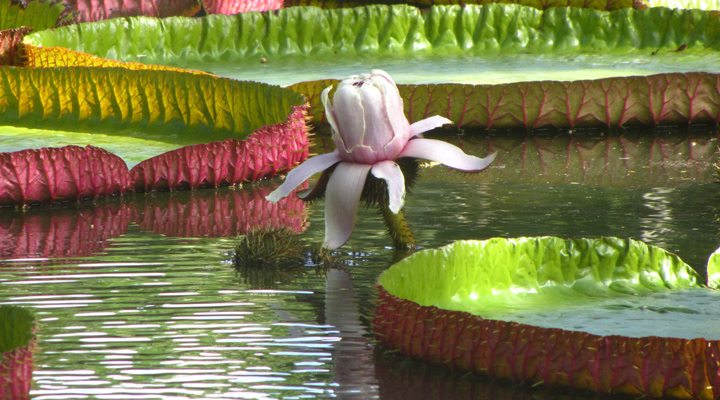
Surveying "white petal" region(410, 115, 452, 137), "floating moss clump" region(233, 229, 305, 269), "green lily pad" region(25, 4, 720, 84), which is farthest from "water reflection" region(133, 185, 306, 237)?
"green lily pad" region(25, 4, 720, 84)

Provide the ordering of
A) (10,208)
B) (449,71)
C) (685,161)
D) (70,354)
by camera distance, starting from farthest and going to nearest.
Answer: (449,71), (685,161), (10,208), (70,354)

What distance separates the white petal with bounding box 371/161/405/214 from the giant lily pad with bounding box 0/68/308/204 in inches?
63.1

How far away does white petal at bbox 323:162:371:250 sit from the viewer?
3.63 meters

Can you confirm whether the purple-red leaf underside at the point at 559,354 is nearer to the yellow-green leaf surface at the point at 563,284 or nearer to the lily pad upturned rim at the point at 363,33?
the yellow-green leaf surface at the point at 563,284

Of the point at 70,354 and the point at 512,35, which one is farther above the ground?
the point at 512,35

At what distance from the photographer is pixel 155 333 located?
3223 millimetres

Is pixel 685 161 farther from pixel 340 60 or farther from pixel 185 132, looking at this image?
pixel 340 60

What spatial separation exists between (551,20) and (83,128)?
283 centimetres

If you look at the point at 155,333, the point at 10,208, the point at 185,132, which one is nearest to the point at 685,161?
the point at 185,132

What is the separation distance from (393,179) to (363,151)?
0.10 metres

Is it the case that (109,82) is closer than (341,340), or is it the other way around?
(341,340)

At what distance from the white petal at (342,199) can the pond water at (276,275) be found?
4.9 inches

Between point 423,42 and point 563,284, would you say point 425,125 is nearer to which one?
point 563,284

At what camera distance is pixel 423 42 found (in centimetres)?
824
